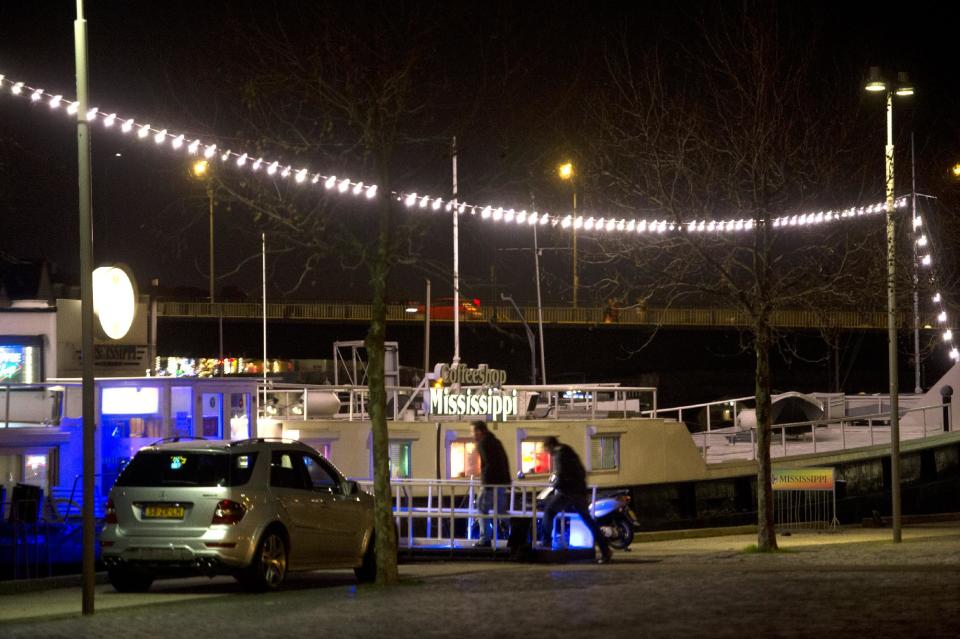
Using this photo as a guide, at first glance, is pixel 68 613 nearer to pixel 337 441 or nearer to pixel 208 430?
pixel 208 430

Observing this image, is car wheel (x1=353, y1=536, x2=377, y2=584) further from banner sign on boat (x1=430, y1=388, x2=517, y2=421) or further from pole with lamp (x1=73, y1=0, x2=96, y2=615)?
banner sign on boat (x1=430, y1=388, x2=517, y2=421)

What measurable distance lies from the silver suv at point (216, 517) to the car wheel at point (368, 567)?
2.44 ft

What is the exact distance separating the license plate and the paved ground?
830 mm

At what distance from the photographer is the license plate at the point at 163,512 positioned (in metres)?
14.1

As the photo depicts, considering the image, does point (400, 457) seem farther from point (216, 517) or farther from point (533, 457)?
point (216, 517)

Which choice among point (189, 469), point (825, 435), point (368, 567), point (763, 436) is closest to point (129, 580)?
point (189, 469)

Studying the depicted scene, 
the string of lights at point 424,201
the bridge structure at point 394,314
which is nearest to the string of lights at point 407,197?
the string of lights at point 424,201

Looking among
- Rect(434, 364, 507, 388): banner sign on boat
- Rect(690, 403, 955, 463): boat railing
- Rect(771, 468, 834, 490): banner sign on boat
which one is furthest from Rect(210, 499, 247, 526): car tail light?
Rect(690, 403, 955, 463): boat railing

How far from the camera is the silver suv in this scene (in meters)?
13.9

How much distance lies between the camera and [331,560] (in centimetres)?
1523

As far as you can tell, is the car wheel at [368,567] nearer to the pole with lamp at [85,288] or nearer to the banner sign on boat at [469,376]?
the pole with lamp at [85,288]

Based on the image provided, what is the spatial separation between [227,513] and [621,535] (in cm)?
979

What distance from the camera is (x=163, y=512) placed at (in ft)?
46.4

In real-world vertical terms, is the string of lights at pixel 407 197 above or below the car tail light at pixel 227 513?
above
